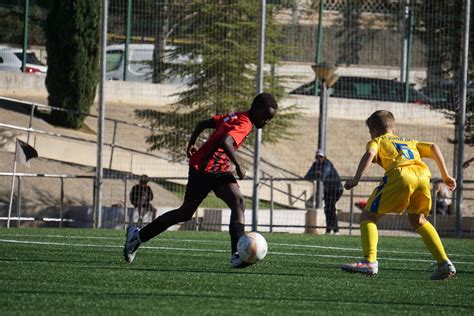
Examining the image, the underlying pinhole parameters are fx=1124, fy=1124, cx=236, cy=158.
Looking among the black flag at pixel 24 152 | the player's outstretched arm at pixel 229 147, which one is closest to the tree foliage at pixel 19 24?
the black flag at pixel 24 152

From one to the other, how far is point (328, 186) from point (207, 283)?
1431 cm

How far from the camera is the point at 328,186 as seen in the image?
75.9 feet

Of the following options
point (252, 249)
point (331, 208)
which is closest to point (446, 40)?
point (331, 208)

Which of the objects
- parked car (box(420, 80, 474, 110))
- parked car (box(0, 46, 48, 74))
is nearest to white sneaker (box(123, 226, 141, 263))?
parked car (box(420, 80, 474, 110))

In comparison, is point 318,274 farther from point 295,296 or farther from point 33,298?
point 33,298

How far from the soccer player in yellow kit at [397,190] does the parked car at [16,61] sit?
80.7 feet

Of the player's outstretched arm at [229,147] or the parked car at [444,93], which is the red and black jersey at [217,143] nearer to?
the player's outstretched arm at [229,147]

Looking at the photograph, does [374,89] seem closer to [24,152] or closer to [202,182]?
[24,152]

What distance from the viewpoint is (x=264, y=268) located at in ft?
35.6

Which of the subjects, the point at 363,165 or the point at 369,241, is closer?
the point at 363,165

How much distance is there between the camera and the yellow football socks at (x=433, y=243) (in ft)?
33.1

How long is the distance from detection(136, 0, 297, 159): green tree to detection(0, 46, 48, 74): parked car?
781 cm

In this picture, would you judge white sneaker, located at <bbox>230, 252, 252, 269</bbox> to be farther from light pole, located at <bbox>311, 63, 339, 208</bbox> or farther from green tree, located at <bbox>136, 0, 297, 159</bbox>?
green tree, located at <bbox>136, 0, 297, 159</bbox>

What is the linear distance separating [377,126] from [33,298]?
405 centimetres
